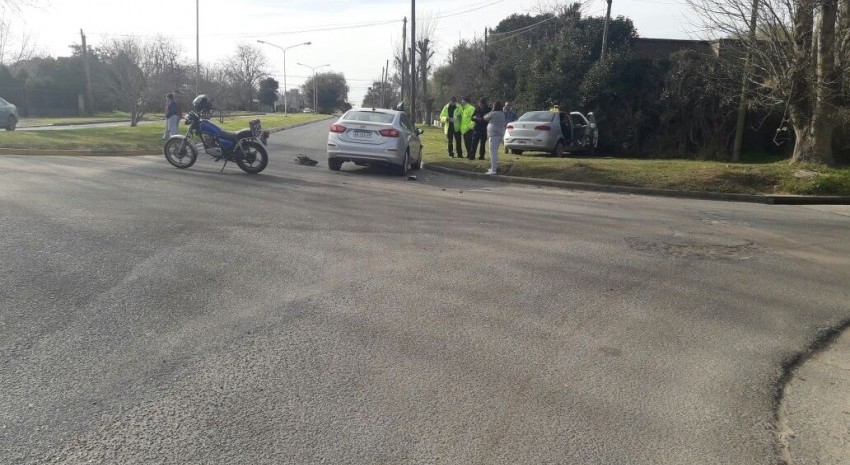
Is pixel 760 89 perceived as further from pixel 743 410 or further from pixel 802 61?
pixel 743 410

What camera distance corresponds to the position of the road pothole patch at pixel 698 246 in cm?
787

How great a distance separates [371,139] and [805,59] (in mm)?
10325

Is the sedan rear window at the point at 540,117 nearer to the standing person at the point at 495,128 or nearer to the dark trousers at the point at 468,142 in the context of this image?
the dark trousers at the point at 468,142

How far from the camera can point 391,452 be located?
10.7 feet

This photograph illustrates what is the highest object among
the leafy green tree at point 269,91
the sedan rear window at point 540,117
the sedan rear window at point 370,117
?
the leafy green tree at point 269,91

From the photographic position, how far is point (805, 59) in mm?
15719

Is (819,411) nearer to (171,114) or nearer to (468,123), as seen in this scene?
(468,123)

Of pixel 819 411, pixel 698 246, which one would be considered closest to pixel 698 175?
pixel 698 246

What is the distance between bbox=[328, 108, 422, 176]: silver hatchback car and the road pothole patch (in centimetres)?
758

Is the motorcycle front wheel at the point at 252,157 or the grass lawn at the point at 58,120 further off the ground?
the grass lawn at the point at 58,120

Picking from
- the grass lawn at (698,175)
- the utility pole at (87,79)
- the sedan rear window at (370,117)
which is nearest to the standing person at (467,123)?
the grass lawn at (698,175)

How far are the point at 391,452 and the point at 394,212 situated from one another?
683 cm

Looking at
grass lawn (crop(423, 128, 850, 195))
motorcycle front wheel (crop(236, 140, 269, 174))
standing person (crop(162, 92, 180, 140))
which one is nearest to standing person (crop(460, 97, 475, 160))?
grass lawn (crop(423, 128, 850, 195))

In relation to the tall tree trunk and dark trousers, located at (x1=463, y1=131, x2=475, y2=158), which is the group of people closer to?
dark trousers, located at (x1=463, y1=131, x2=475, y2=158)
